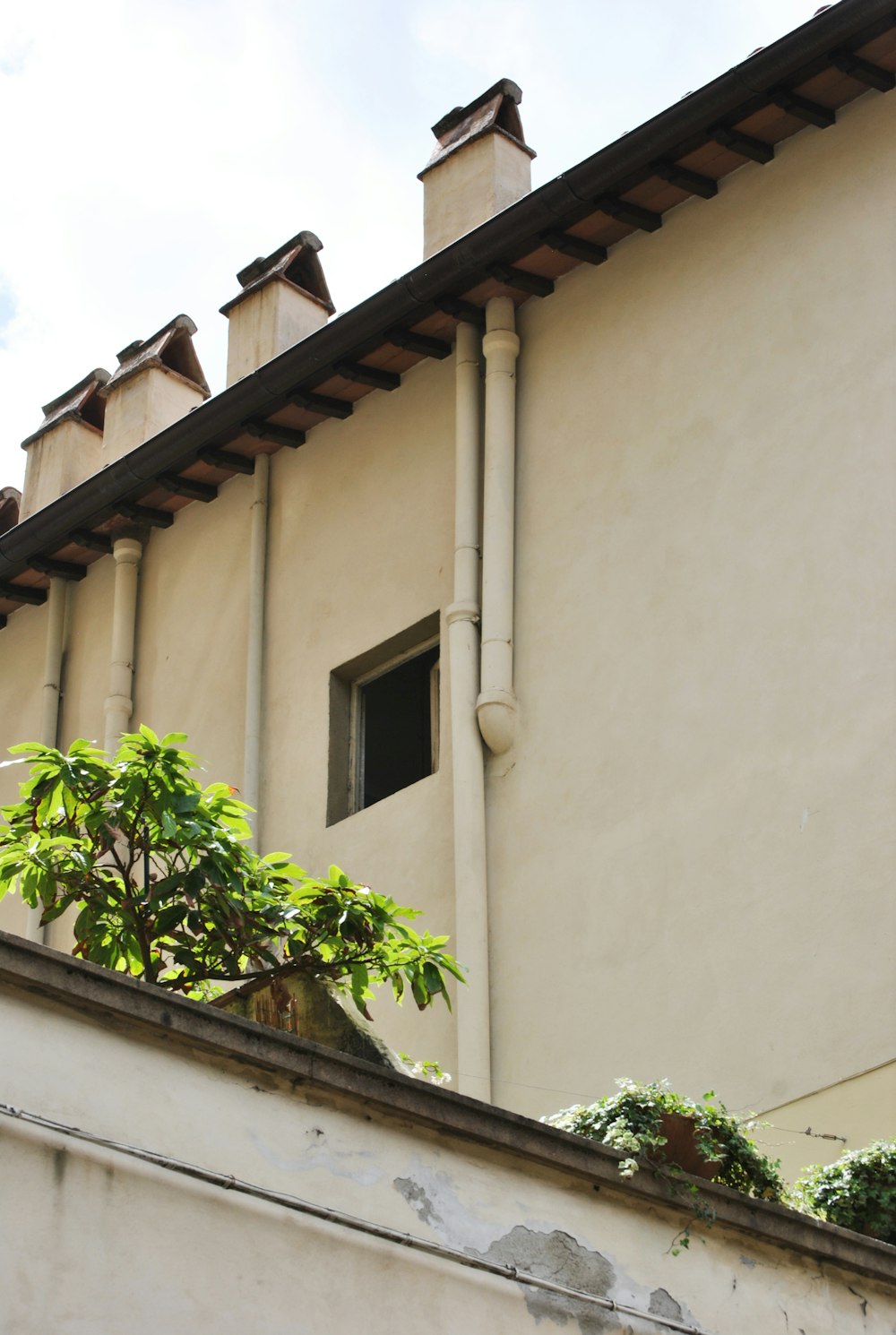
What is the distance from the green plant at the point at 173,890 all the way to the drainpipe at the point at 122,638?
23.4 ft

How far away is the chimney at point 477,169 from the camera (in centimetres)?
1453

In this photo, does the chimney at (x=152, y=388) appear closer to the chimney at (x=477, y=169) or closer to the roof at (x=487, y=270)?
the roof at (x=487, y=270)

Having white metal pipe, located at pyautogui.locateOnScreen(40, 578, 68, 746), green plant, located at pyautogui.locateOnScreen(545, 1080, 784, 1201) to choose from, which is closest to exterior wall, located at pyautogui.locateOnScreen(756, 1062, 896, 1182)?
green plant, located at pyautogui.locateOnScreen(545, 1080, 784, 1201)

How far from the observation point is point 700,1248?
7836 mm

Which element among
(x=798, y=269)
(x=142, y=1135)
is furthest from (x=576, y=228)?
(x=142, y=1135)

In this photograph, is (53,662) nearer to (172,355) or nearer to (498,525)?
(172,355)

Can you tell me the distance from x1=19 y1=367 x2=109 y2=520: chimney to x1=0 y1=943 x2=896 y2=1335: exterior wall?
11228 millimetres

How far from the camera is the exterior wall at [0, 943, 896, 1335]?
627 centimetres

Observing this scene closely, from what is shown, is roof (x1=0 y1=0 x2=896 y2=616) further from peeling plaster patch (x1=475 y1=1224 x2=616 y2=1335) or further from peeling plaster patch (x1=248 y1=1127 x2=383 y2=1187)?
peeling plaster patch (x1=248 y1=1127 x2=383 y2=1187)

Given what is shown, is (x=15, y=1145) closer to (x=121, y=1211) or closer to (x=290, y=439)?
(x=121, y=1211)

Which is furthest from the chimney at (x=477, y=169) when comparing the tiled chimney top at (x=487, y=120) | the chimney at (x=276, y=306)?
the chimney at (x=276, y=306)

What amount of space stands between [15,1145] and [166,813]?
6.65 feet

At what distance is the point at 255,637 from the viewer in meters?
14.8

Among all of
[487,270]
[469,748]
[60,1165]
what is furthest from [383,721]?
[60,1165]
